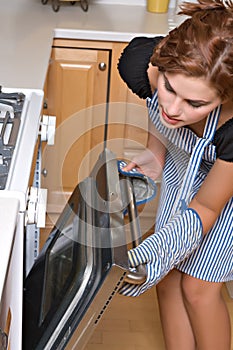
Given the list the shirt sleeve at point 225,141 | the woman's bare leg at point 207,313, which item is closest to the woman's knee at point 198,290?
the woman's bare leg at point 207,313

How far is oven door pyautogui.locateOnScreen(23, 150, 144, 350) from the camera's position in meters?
0.99

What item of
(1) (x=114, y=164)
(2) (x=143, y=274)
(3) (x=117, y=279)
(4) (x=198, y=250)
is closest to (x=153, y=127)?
(4) (x=198, y=250)

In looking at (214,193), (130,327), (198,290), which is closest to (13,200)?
(214,193)

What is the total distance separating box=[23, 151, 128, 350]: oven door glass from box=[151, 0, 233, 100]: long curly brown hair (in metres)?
0.24

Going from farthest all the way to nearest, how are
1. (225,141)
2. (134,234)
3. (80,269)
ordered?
1. (225,141)
2. (134,234)
3. (80,269)

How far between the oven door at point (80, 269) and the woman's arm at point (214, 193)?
22cm

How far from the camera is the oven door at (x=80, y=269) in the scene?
39.2 inches

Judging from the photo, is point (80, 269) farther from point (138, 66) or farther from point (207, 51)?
point (138, 66)

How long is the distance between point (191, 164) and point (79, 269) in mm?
487

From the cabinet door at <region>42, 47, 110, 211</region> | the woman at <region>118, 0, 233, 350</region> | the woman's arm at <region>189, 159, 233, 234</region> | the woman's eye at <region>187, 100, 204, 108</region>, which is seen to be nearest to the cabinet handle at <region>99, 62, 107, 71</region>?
the cabinet door at <region>42, 47, 110, 211</region>

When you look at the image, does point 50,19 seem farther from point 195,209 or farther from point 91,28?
point 195,209

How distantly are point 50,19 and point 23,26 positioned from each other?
0.44 ft

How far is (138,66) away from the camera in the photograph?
1.57 metres

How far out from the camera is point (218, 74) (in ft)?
3.86
